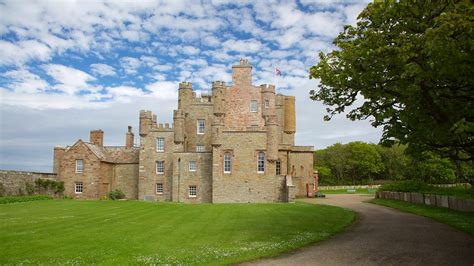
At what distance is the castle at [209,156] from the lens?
42.8 meters

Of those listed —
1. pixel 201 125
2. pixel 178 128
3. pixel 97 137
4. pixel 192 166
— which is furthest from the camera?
pixel 97 137

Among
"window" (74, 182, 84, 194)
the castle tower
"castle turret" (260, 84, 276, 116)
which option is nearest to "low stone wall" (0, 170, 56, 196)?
"window" (74, 182, 84, 194)

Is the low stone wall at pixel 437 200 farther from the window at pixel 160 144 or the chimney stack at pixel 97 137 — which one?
the chimney stack at pixel 97 137

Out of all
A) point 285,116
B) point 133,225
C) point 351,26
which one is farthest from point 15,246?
point 285,116

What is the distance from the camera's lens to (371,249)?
14094 millimetres

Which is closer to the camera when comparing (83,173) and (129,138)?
(83,173)

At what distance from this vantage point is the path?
483 inches

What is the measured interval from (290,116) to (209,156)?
14238 mm

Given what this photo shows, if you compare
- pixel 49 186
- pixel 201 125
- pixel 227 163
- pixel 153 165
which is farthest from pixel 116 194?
pixel 227 163

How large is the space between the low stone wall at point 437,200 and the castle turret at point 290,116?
1688 centimetres

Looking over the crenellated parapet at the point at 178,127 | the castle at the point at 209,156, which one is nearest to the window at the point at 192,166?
the castle at the point at 209,156

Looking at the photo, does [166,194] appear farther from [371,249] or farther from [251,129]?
[371,249]

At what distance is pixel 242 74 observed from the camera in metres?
50.9

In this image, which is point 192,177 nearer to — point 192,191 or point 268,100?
point 192,191
